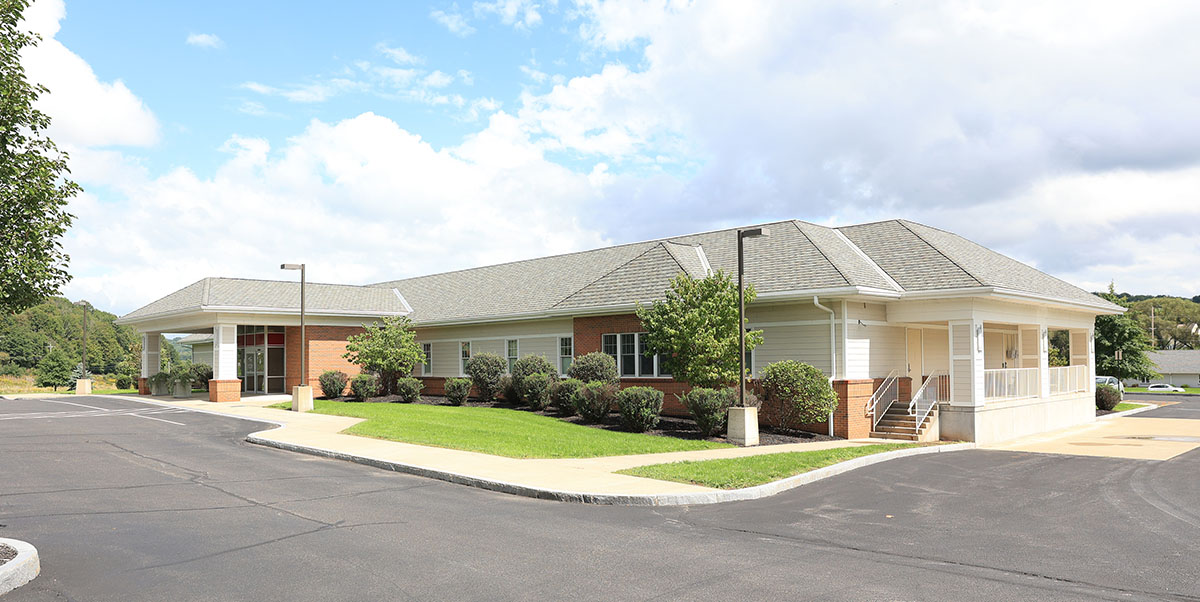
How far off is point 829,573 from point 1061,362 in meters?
44.7

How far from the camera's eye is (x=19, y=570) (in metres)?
7.30

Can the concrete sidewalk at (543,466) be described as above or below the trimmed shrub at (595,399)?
below

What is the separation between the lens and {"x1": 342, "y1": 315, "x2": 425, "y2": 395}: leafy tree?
32.4m

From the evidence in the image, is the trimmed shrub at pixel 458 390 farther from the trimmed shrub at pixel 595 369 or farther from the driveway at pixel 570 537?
the driveway at pixel 570 537

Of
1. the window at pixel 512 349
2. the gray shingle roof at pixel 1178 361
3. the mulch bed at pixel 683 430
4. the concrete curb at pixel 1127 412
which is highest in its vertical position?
the window at pixel 512 349

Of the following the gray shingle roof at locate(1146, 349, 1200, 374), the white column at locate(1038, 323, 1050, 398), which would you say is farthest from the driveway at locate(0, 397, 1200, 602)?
the gray shingle roof at locate(1146, 349, 1200, 374)

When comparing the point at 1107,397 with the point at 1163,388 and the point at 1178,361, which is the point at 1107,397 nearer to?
the point at 1163,388

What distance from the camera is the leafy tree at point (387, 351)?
32438 millimetres

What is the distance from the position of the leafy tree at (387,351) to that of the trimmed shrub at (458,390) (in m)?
3.92

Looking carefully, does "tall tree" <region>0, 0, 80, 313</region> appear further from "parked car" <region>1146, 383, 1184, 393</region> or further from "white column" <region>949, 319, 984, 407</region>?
"parked car" <region>1146, 383, 1184, 393</region>

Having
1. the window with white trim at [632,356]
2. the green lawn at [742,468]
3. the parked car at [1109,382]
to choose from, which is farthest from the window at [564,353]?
the parked car at [1109,382]

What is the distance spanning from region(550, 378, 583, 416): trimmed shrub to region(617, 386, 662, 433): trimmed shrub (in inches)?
99.2

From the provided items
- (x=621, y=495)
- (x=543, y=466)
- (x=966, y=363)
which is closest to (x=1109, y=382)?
(x=966, y=363)

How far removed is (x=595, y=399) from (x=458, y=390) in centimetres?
783
